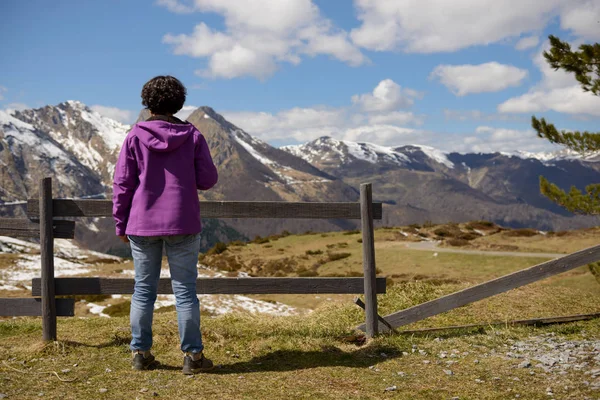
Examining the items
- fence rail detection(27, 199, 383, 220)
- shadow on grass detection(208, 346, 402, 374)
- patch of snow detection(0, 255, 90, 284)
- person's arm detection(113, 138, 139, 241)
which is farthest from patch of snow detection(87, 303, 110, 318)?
person's arm detection(113, 138, 139, 241)

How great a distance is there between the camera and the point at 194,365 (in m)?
6.13

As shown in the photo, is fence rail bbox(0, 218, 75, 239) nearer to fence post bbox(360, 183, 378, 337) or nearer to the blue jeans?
the blue jeans

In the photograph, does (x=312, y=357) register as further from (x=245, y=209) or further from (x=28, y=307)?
(x=28, y=307)

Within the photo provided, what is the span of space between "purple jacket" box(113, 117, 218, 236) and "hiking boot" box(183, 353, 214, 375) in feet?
5.10

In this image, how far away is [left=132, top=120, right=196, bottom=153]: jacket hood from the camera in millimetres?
5703

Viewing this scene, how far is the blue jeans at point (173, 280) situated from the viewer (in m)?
5.89

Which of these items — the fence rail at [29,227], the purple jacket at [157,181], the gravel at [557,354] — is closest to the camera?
the purple jacket at [157,181]

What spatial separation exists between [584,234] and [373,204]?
39.8 m

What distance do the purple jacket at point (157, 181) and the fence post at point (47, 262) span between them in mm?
2147

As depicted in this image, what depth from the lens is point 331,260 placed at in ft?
122

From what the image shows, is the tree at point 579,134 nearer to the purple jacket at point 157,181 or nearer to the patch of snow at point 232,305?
the patch of snow at point 232,305

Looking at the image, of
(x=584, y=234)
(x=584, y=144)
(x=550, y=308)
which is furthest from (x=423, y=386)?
(x=584, y=234)

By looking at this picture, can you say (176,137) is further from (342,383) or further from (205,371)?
(342,383)

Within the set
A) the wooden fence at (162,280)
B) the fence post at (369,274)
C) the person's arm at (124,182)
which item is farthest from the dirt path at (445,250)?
the person's arm at (124,182)
